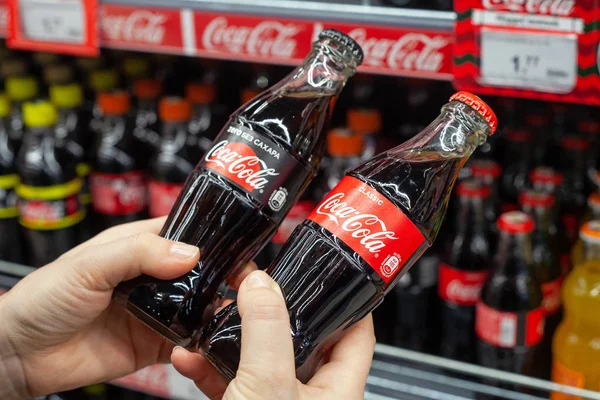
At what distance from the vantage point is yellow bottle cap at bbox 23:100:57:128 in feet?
5.34

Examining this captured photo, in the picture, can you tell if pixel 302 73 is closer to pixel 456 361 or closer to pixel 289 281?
pixel 289 281

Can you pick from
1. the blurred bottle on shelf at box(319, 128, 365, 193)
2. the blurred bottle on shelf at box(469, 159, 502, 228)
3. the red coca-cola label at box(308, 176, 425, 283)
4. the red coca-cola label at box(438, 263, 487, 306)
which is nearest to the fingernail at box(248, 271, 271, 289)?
the red coca-cola label at box(308, 176, 425, 283)

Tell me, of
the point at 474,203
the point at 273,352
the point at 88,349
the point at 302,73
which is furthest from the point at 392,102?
the point at 273,352

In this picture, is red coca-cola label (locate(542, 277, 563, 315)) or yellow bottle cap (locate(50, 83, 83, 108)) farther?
yellow bottle cap (locate(50, 83, 83, 108))

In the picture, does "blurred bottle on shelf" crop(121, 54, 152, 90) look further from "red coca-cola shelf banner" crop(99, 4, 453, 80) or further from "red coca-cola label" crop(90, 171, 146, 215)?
"red coca-cola shelf banner" crop(99, 4, 453, 80)

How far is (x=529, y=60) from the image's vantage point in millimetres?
1004

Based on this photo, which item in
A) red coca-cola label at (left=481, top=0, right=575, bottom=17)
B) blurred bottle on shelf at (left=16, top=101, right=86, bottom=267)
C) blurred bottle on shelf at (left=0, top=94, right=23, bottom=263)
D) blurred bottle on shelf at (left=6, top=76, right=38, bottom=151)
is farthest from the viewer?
blurred bottle on shelf at (left=6, top=76, right=38, bottom=151)

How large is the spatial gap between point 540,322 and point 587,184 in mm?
438

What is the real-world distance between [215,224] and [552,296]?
802 mm

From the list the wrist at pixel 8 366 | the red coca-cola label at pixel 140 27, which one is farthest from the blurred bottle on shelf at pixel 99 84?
the wrist at pixel 8 366

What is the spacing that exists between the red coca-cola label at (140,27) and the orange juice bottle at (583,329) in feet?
2.67

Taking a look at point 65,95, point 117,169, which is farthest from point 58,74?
point 117,169

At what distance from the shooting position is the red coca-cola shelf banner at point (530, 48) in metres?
0.96

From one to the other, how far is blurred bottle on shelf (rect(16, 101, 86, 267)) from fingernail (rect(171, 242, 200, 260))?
2.65 feet
